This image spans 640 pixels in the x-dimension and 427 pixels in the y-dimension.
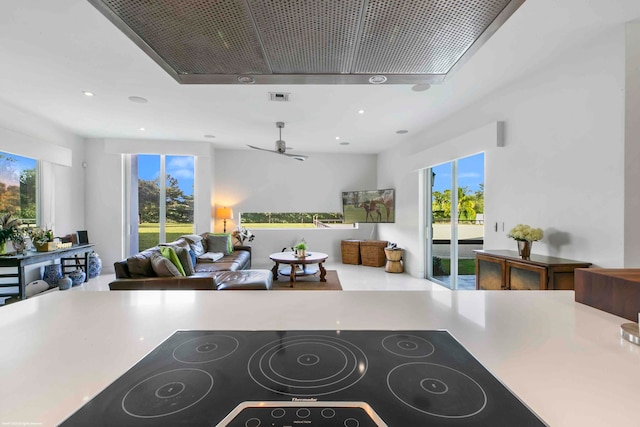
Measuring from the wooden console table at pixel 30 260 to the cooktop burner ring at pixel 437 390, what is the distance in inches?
190

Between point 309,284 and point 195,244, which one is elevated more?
point 195,244

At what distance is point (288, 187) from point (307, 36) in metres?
6.40

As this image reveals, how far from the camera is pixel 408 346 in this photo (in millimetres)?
771

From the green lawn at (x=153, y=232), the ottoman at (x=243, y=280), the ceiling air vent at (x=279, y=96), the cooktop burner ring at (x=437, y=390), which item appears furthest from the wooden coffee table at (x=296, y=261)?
the cooktop burner ring at (x=437, y=390)

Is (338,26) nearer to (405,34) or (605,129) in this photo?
(405,34)

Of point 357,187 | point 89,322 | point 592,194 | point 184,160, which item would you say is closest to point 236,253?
point 184,160

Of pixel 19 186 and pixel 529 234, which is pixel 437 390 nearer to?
pixel 529 234

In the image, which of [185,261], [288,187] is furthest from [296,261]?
[288,187]

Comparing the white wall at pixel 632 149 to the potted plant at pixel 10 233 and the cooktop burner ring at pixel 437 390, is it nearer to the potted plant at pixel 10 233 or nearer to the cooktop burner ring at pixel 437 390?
the cooktop burner ring at pixel 437 390

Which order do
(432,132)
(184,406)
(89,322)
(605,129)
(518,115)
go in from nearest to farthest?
(184,406) → (89,322) → (605,129) → (518,115) → (432,132)

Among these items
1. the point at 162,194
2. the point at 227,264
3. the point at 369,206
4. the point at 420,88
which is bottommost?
the point at 227,264

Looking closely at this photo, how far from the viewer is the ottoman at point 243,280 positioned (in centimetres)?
314

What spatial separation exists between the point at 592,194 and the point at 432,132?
2749 millimetres

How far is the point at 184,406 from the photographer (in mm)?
521
